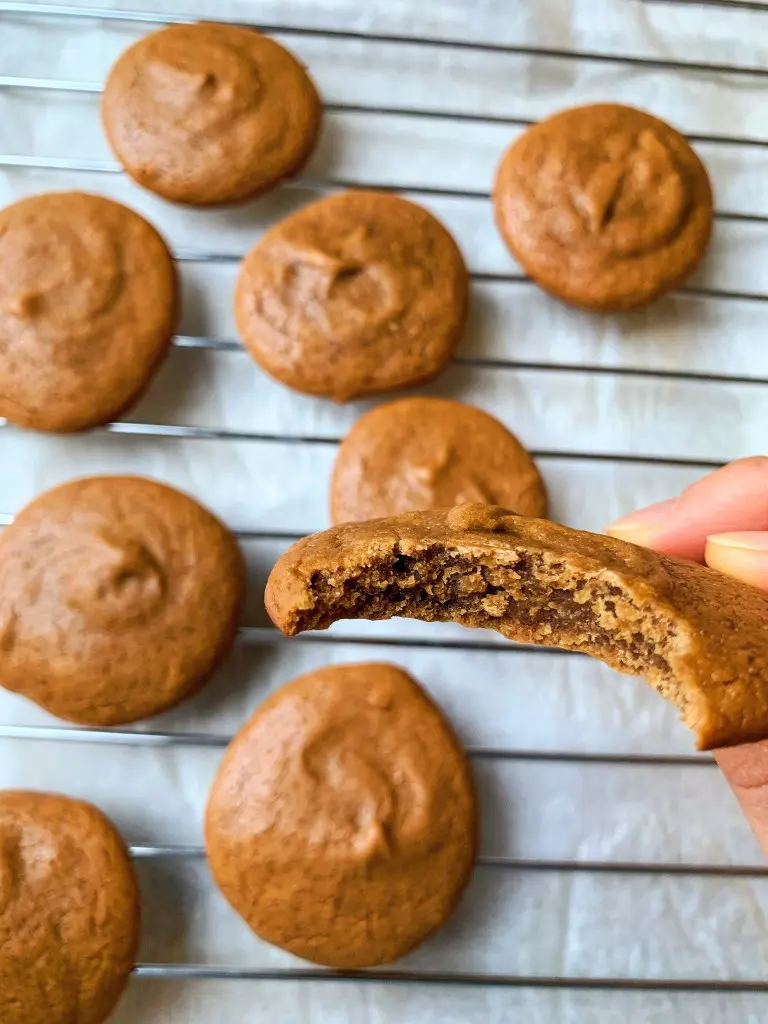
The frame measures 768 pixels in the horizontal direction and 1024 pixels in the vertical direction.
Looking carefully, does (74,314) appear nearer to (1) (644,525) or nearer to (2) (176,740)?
(2) (176,740)

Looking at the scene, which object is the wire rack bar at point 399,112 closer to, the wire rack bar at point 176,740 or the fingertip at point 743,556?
the fingertip at point 743,556

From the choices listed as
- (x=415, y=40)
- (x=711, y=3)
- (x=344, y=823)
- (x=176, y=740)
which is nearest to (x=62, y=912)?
(x=176, y=740)

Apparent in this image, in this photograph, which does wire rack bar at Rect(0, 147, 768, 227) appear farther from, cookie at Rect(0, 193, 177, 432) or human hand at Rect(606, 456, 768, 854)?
human hand at Rect(606, 456, 768, 854)

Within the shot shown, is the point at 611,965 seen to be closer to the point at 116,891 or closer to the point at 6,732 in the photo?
the point at 116,891

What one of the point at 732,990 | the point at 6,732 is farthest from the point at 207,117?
the point at 732,990

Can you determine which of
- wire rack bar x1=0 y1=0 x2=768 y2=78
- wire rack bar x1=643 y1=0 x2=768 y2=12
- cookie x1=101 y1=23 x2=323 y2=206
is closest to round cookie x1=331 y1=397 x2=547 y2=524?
cookie x1=101 y1=23 x2=323 y2=206

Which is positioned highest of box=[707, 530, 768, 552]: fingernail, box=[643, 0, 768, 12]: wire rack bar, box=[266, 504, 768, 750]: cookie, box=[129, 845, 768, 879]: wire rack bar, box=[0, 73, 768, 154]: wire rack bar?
box=[643, 0, 768, 12]: wire rack bar
